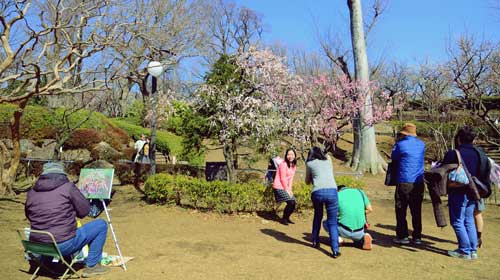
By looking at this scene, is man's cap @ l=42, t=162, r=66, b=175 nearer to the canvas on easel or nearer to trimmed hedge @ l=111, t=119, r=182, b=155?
the canvas on easel

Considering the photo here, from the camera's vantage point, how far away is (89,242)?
15.2 ft

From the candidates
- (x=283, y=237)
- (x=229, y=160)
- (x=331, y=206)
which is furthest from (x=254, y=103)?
(x=331, y=206)

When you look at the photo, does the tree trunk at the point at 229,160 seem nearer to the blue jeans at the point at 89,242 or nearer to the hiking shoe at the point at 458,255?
the blue jeans at the point at 89,242

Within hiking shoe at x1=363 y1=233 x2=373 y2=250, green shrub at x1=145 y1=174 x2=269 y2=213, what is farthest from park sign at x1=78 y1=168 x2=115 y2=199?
hiking shoe at x1=363 y1=233 x2=373 y2=250

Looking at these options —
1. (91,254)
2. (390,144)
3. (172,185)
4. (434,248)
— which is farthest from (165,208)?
(390,144)

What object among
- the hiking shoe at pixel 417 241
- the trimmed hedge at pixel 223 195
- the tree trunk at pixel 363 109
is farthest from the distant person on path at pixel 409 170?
the tree trunk at pixel 363 109

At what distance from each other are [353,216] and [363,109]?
11069 mm

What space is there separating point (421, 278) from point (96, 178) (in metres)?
4.34

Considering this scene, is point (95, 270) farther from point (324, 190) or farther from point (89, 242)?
point (324, 190)

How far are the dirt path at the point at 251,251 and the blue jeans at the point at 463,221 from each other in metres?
0.24

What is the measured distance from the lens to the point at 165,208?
28.6ft

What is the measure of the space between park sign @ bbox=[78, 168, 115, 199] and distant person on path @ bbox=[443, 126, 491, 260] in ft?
15.3

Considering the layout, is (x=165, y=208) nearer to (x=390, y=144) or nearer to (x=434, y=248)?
(x=434, y=248)

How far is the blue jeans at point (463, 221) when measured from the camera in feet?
17.7
